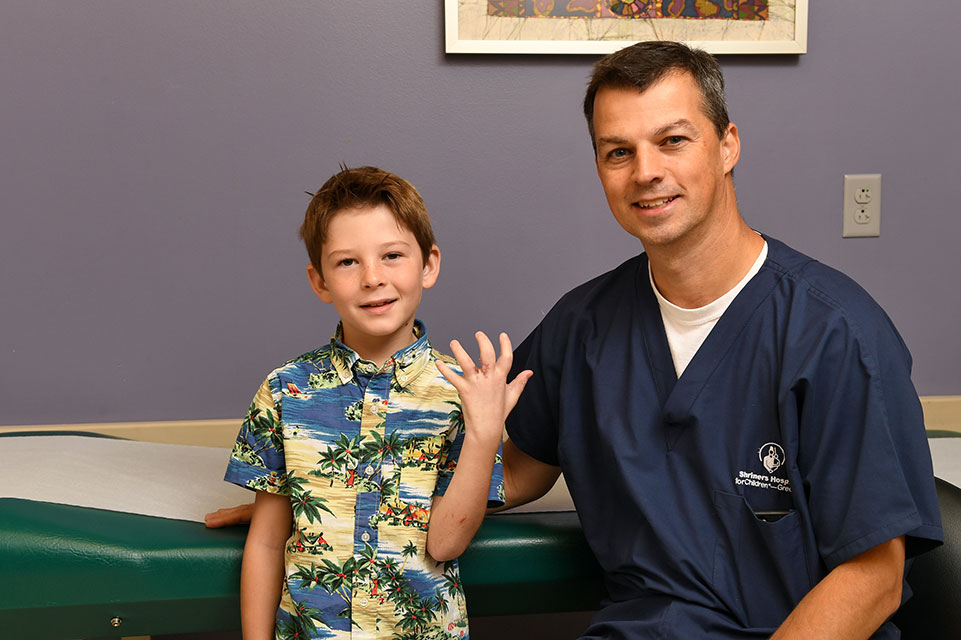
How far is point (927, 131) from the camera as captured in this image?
6.81ft

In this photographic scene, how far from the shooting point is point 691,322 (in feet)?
4.03

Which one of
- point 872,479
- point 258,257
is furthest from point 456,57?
point 872,479

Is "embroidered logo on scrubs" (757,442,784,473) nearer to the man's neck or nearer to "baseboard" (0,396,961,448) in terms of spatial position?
the man's neck

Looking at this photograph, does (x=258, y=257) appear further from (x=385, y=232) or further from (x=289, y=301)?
(x=385, y=232)

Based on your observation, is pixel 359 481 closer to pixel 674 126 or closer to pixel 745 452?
pixel 745 452

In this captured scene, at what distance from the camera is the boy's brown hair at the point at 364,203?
1182 millimetres

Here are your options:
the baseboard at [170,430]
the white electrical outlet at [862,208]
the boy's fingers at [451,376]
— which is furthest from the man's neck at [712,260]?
the baseboard at [170,430]

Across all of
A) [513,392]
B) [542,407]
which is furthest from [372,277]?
[542,407]

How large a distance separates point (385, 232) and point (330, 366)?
19 cm

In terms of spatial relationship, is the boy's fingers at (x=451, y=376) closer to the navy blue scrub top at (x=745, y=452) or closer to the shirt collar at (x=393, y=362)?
the shirt collar at (x=393, y=362)

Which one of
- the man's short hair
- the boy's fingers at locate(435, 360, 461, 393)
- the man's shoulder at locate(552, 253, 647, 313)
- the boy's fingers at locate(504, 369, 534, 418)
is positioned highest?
the man's short hair

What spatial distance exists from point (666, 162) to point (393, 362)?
16.9 inches

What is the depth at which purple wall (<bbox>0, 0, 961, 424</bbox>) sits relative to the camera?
74.4 inches

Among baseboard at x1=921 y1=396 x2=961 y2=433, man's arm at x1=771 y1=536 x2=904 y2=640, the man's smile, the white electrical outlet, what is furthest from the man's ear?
baseboard at x1=921 y1=396 x2=961 y2=433
